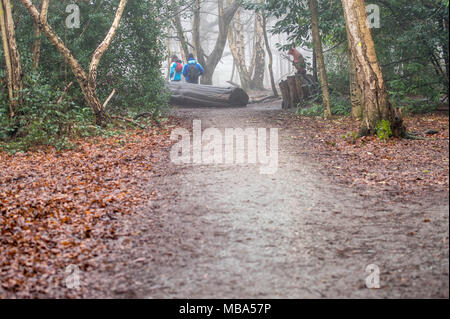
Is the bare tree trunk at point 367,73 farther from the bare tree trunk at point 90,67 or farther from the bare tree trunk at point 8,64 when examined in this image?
the bare tree trunk at point 8,64

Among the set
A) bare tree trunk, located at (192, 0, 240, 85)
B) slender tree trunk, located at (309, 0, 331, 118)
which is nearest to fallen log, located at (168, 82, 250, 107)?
slender tree trunk, located at (309, 0, 331, 118)

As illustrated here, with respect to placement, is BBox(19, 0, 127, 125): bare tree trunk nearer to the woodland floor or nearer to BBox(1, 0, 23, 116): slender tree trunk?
BBox(1, 0, 23, 116): slender tree trunk

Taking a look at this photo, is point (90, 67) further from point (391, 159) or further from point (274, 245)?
point (274, 245)

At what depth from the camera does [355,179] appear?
752 cm

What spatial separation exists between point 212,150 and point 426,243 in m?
5.98

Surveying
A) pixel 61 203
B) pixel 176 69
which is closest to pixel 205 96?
pixel 176 69

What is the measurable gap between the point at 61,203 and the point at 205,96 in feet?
43.5

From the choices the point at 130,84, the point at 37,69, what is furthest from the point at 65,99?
the point at 130,84

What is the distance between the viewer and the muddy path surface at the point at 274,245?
4293 millimetres

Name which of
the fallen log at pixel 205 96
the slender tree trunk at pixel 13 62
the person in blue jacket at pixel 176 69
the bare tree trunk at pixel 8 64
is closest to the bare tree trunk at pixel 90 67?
the slender tree trunk at pixel 13 62

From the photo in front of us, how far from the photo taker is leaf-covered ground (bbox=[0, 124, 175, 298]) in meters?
5.03

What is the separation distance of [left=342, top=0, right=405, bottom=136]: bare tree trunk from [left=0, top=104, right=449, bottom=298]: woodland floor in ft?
2.28

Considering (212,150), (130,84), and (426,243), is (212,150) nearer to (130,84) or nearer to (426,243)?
(426,243)

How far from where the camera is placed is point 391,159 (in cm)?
846
